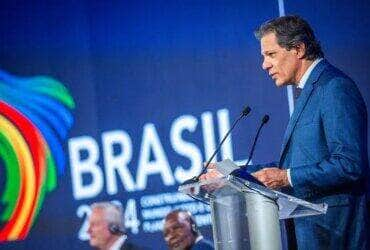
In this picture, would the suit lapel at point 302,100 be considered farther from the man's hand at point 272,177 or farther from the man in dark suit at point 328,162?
the man's hand at point 272,177

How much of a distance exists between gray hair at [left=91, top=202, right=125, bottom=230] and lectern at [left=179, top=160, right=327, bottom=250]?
208cm

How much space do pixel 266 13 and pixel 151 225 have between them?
1605 mm

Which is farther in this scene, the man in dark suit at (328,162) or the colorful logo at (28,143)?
the colorful logo at (28,143)

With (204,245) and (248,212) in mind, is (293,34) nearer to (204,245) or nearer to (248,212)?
(248,212)

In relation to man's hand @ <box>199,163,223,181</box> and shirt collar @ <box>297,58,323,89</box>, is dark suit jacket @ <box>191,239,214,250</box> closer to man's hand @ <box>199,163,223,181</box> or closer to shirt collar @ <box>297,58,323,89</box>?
shirt collar @ <box>297,58,323,89</box>

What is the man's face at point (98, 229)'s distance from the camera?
422cm

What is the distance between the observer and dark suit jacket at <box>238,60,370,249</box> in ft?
7.51

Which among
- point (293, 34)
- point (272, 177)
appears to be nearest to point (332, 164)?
point (272, 177)

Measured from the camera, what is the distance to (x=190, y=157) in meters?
4.23

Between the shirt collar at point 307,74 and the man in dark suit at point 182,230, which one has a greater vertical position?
the shirt collar at point 307,74

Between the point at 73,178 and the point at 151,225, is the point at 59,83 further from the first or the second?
the point at 151,225

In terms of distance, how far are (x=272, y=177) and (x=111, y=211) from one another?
7.00ft

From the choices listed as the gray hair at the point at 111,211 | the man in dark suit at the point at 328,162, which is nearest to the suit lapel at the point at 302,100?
the man in dark suit at the point at 328,162

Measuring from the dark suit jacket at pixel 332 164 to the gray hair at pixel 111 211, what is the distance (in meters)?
1.92
